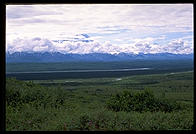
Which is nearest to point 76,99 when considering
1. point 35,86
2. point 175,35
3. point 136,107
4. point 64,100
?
point 64,100

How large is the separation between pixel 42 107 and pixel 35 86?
686 mm

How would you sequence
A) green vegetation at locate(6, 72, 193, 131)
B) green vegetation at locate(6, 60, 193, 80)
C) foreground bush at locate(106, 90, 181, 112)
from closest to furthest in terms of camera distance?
green vegetation at locate(6, 72, 193, 131), foreground bush at locate(106, 90, 181, 112), green vegetation at locate(6, 60, 193, 80)

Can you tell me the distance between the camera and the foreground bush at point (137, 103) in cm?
400

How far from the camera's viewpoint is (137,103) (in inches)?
159

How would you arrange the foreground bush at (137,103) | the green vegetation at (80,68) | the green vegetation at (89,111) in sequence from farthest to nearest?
the green vegetation at (80,68), the foreground bush at (137,103), the green vegetation at (89,111)

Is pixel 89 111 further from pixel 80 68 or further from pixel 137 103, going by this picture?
pixel 80 68

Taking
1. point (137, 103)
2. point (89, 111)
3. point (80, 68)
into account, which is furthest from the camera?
point (80, 68)

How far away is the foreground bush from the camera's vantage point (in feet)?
13.1

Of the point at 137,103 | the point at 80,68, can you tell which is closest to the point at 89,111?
the point at 137,103

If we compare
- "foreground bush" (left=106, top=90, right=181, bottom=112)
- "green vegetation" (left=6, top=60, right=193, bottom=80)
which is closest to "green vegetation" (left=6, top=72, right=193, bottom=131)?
"foreground bush" (left=106, top=90, right=181, bottom=112)

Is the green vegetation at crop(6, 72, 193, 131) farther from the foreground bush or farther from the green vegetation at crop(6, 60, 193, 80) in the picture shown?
the green vegetation at crop(6, 60, 193, 80)

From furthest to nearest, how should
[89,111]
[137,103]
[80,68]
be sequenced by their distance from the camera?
[80,68] < [137,103] < [89,111]

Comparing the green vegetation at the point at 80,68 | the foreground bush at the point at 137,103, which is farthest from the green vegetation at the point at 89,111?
the green vegetation at the point at 80,68

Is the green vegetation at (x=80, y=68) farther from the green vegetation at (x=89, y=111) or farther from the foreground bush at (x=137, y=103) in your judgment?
the foreground bush at (x=137, y=103)
